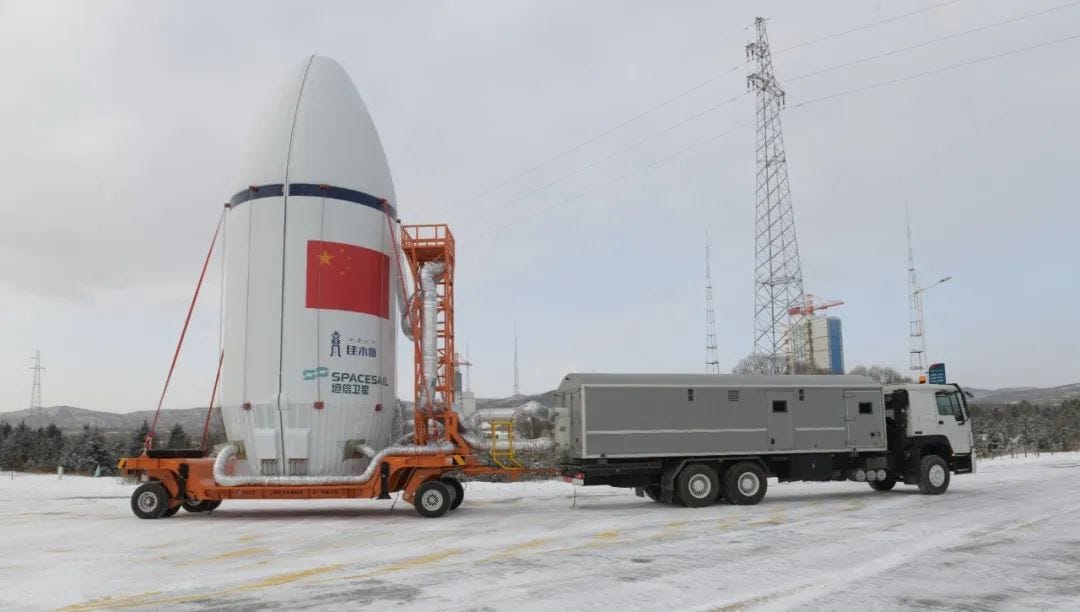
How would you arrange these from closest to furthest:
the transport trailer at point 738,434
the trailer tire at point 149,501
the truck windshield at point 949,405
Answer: the trailer tire at point 149,501
the transport trailer at point 738,434
the truck windshield at point 949,405

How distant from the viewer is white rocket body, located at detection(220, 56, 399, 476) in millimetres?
17406

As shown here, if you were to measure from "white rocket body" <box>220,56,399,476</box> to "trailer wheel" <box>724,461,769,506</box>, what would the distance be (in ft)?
27.2

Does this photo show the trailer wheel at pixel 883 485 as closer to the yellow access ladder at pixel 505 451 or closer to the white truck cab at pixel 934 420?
the white truck cab at pixel 934 420

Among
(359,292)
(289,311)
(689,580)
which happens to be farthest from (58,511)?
(689,580)

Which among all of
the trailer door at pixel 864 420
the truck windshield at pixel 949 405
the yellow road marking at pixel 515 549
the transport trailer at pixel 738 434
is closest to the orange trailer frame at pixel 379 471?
the transport trailer at pixel 738 434

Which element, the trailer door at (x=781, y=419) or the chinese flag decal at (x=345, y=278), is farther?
the trailer door at (x=781, y=419)

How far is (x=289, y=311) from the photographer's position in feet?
57.8

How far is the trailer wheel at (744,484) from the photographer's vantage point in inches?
705

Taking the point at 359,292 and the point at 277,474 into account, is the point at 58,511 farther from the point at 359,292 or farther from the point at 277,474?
the point at 359,292

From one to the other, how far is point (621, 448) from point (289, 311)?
8.22 m

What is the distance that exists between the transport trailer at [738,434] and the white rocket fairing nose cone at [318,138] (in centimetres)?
727

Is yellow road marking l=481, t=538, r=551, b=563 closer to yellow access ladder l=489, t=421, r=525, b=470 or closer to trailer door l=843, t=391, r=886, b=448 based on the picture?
yellow access ladder l=489, t=421, r=525, b=470

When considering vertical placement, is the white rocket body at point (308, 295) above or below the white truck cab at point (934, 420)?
above

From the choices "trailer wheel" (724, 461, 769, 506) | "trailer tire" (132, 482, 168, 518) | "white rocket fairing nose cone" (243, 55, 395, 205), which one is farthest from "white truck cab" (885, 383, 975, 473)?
"trailer tire" (132, 482, 168, 518)
